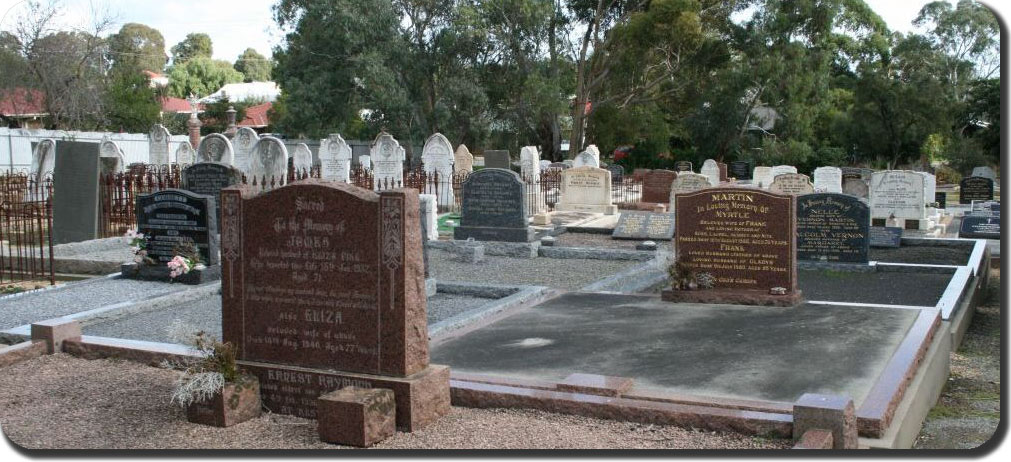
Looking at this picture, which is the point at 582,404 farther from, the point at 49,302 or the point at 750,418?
the point at 49,302

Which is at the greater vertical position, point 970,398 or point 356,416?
point 356,416

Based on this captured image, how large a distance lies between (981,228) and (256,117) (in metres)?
55.4

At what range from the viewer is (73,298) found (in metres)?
10.5

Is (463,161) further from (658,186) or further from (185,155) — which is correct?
(185,155)

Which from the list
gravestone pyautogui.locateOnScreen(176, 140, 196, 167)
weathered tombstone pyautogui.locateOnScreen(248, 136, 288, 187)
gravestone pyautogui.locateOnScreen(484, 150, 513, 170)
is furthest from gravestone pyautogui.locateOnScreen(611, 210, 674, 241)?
gravestone pyautogui.locateOnScreen(176, 140, 196, 167)

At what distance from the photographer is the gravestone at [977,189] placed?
26.2m

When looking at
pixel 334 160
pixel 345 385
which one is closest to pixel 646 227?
pixel 334 160

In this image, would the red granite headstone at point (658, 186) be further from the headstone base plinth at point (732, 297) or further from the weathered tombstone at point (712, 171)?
the headstone base plinth at point (732, 297)

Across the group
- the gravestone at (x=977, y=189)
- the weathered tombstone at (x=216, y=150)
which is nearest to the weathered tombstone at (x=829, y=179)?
the gravestone at (x=977, y=189)

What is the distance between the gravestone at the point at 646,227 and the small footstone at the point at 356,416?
11.6 m

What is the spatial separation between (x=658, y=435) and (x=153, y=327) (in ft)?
18.7

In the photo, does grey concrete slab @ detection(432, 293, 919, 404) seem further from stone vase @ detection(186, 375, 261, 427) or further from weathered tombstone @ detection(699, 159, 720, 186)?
weathered tombstone @ detection(699, 159, 720, 186)

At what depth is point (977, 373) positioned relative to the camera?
8.12 metres

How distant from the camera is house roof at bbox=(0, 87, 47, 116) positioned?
4166 cm
